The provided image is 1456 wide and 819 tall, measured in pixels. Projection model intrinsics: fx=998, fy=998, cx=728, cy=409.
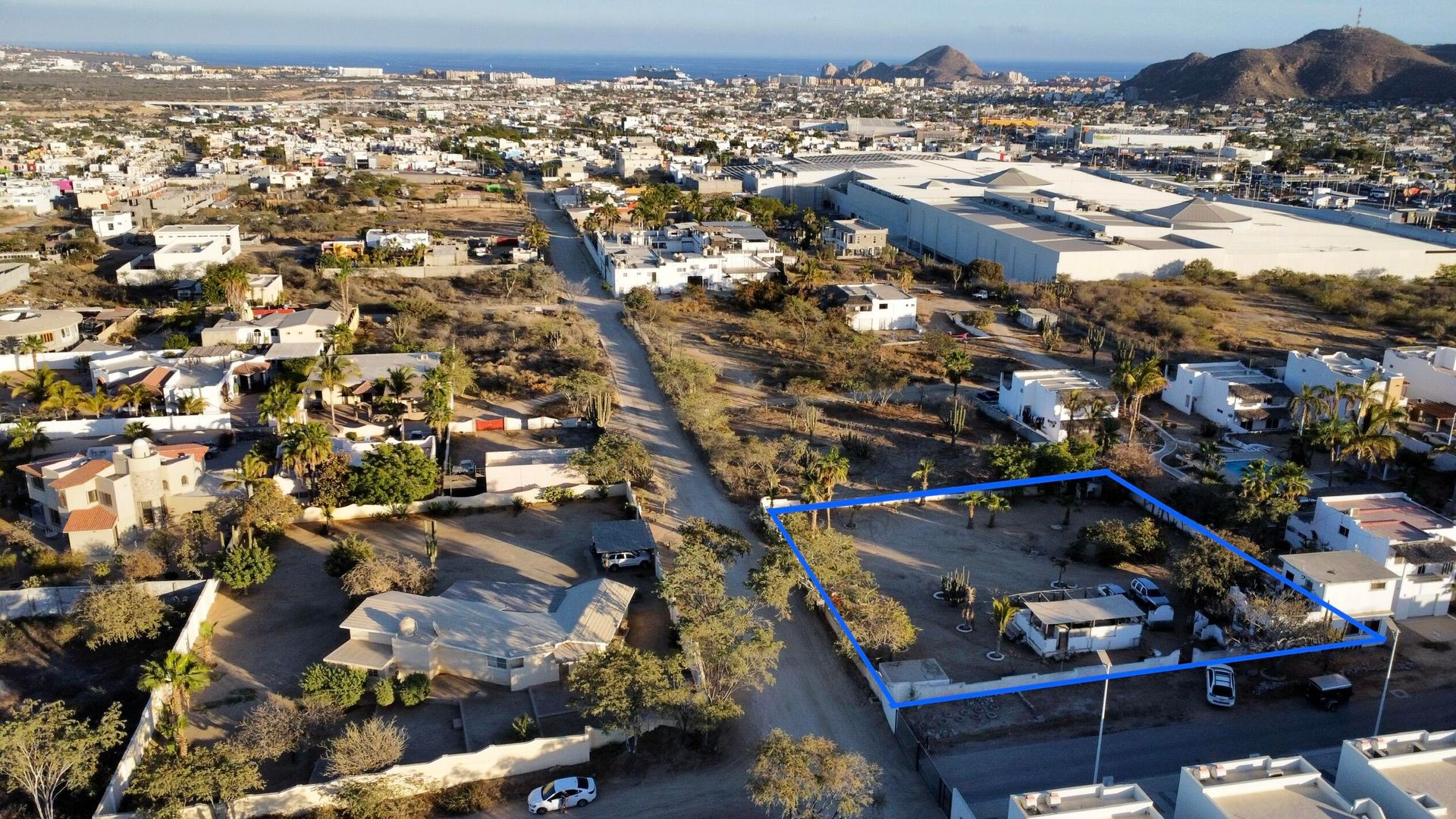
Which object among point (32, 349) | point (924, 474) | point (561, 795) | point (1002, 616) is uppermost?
point (32, 349)

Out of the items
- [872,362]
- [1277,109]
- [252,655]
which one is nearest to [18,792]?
[252,655]

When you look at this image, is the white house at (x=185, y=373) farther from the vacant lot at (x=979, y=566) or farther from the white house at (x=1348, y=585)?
the white house at (x=1348, y=585)

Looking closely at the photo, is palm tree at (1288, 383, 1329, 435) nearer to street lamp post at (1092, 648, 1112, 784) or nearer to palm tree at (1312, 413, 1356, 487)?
palm tree at (1312, 413, 1356, 487)

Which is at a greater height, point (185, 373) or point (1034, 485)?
point (185, 373)

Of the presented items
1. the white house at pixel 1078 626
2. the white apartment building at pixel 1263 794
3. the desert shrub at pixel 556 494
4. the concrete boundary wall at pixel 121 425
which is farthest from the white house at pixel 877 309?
the white apartment building at pixel 1263 794

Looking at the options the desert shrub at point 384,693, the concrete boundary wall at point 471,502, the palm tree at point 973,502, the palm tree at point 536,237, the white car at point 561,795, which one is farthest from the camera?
the palm tree at point 536,237

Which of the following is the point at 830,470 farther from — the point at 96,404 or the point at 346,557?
the point at 96,404

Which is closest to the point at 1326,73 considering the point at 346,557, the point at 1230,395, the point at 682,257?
the point at 682,257
